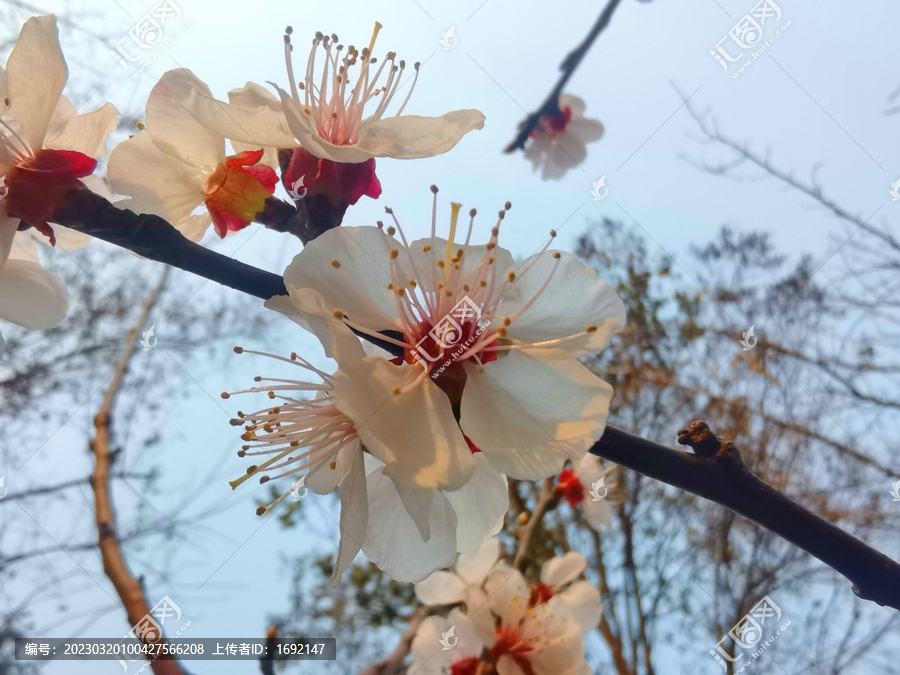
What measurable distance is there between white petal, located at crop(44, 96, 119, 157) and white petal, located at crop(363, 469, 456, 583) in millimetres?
352

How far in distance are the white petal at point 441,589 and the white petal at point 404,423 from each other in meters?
0.60

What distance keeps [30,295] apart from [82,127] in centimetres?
15

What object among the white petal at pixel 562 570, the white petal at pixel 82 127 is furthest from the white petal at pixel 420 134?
the white petal at pixel 562 570

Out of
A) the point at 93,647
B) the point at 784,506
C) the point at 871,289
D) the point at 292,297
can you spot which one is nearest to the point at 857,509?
the point at 871,289

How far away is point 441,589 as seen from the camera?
0.88 meters

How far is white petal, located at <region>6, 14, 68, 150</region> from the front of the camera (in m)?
0.41

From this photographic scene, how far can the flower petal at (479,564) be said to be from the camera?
889mm

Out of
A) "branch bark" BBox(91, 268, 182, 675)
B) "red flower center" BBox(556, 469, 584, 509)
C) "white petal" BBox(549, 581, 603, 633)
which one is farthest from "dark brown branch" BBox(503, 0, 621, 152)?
"branch bark" BBox(91, 268, 182, 675)

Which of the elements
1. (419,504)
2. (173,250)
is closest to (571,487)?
(419,504)

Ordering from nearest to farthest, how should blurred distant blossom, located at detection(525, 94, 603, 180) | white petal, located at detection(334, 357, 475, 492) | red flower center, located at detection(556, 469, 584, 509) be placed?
1. white petal, located at detection(334, 357, 475, 492)
2. red flower center, located at detection(556, 469, 584, 509)
3. blurred distant blossom, located at detection(525, 94, 603, 180)

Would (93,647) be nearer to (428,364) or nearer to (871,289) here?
(428,364)

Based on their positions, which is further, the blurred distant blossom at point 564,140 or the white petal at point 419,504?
the blurred distant blossom at point 564,140

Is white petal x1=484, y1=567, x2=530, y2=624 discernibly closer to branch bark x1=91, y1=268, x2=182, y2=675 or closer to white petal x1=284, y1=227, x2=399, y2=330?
branch bark x1=91, y1=268, x2=182, y2=675

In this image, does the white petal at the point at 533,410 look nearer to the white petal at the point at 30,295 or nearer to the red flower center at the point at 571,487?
the white petal at the point at 30,295
